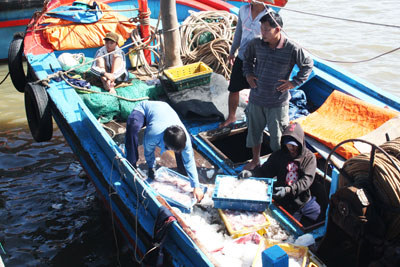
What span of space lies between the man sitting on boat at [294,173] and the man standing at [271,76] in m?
0.42

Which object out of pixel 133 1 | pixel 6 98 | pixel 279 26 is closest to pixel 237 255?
pixel 279 26

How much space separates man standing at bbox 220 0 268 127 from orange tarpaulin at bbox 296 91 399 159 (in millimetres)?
860

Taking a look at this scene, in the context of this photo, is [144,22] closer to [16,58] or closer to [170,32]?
[170,32]

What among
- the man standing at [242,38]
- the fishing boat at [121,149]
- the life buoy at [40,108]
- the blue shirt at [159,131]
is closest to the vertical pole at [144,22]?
the fishing boat at [121,149]

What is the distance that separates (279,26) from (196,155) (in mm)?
1823

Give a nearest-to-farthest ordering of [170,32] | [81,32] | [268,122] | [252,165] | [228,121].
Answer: [268,122]
[252,165]
[228,121]
[170,32]
[81,32]

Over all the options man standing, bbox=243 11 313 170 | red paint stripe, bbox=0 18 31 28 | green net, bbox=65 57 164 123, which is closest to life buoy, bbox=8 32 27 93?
green net, bbox=65 57 164 123

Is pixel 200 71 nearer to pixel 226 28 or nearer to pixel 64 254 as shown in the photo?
pixel 226 28

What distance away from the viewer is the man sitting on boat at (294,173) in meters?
3.47

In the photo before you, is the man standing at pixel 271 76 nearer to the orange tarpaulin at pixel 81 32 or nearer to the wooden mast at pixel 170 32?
the wooden mast at pixel 170 32

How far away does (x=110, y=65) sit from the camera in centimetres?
556

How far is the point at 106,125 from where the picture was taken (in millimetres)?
5051

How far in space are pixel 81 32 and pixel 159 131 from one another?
3.54 meters

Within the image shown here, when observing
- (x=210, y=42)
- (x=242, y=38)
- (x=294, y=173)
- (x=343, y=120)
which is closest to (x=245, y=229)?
(x=294, y=173)
